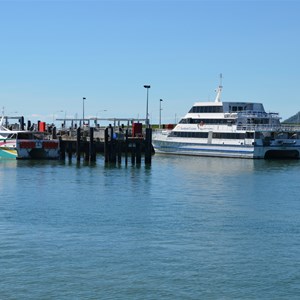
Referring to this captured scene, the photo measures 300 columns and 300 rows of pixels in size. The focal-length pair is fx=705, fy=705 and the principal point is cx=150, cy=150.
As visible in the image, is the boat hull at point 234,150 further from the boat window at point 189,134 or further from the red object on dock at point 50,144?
the red object on dock at point 50,144

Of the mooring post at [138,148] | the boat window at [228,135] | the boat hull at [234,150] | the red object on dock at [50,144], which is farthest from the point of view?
the boat window at [228,135]

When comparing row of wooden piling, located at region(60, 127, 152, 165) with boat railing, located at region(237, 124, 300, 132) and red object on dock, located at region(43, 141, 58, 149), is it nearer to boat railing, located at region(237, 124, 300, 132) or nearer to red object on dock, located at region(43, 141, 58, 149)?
red object on dock, located at region(43, 141, 58, 149)

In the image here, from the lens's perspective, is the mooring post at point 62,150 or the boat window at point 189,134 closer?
the mooring post at point 62,150

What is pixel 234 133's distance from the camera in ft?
259

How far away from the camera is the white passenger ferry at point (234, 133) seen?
253 ft

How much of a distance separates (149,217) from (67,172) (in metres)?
24.3

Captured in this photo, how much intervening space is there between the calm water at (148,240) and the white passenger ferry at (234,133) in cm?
3067

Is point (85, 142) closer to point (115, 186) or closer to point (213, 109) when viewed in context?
point (213, 109)

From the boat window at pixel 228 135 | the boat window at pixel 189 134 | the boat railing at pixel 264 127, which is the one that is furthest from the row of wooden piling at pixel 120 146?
the boat window at pixel 189 134

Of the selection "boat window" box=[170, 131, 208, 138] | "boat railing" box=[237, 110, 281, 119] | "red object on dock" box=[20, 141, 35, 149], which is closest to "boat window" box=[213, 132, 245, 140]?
"boat window" box=[170, 131, 208, 138]

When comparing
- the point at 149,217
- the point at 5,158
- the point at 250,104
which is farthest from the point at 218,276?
the point at 250,104

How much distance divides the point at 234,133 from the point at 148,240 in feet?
177

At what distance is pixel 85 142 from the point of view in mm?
71750

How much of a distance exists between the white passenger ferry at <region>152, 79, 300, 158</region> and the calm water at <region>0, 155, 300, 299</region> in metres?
30.7
